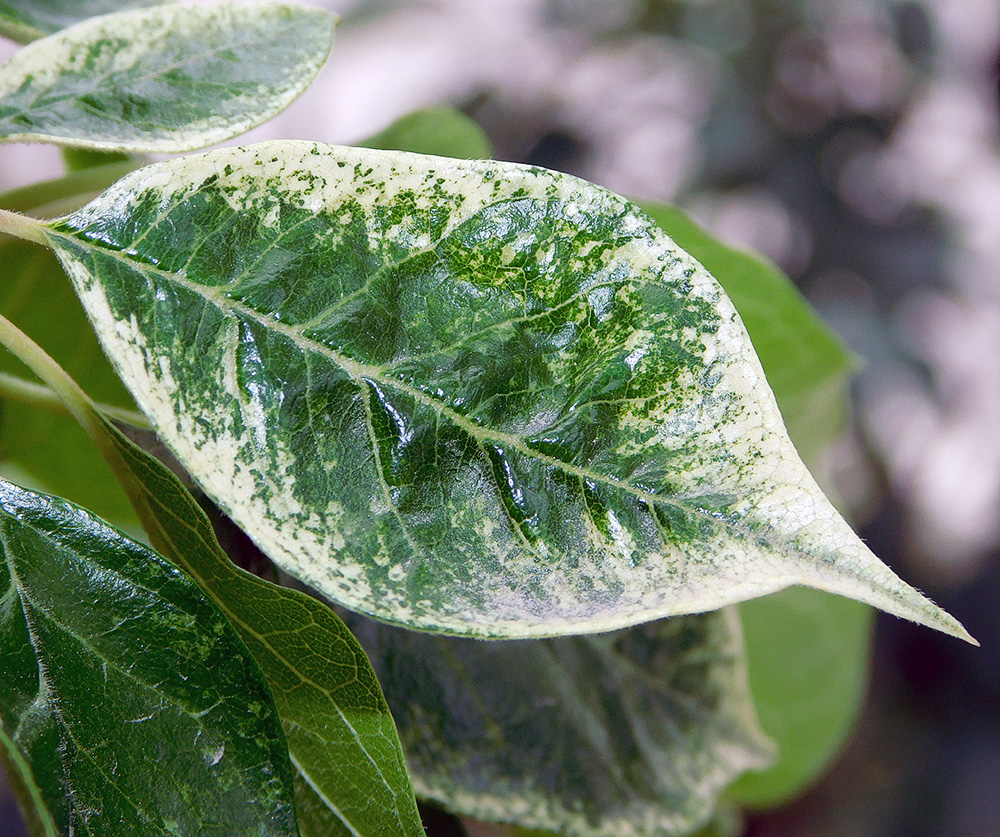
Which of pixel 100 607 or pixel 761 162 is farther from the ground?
pixel 100 607

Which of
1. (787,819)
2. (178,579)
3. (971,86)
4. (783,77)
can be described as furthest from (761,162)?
(178,579)

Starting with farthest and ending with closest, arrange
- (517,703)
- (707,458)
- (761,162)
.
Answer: (761,162), (517,703), (707,458)

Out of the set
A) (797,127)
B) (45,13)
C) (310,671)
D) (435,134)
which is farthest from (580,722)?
(797,127)

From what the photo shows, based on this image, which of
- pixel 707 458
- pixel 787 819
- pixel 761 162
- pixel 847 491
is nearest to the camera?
pixel 707 458

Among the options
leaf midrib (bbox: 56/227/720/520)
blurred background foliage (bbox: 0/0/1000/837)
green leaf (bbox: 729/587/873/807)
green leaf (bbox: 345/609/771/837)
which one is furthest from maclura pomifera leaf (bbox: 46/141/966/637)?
blurred background foliage (bbox: 0/0/1000/837)

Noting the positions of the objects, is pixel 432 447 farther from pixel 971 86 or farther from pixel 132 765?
pixel 971 86

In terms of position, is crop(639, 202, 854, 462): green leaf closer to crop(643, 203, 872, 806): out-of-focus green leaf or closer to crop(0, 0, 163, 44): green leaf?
crop(643, 203, 872, 806): out-of-focus green leaf
